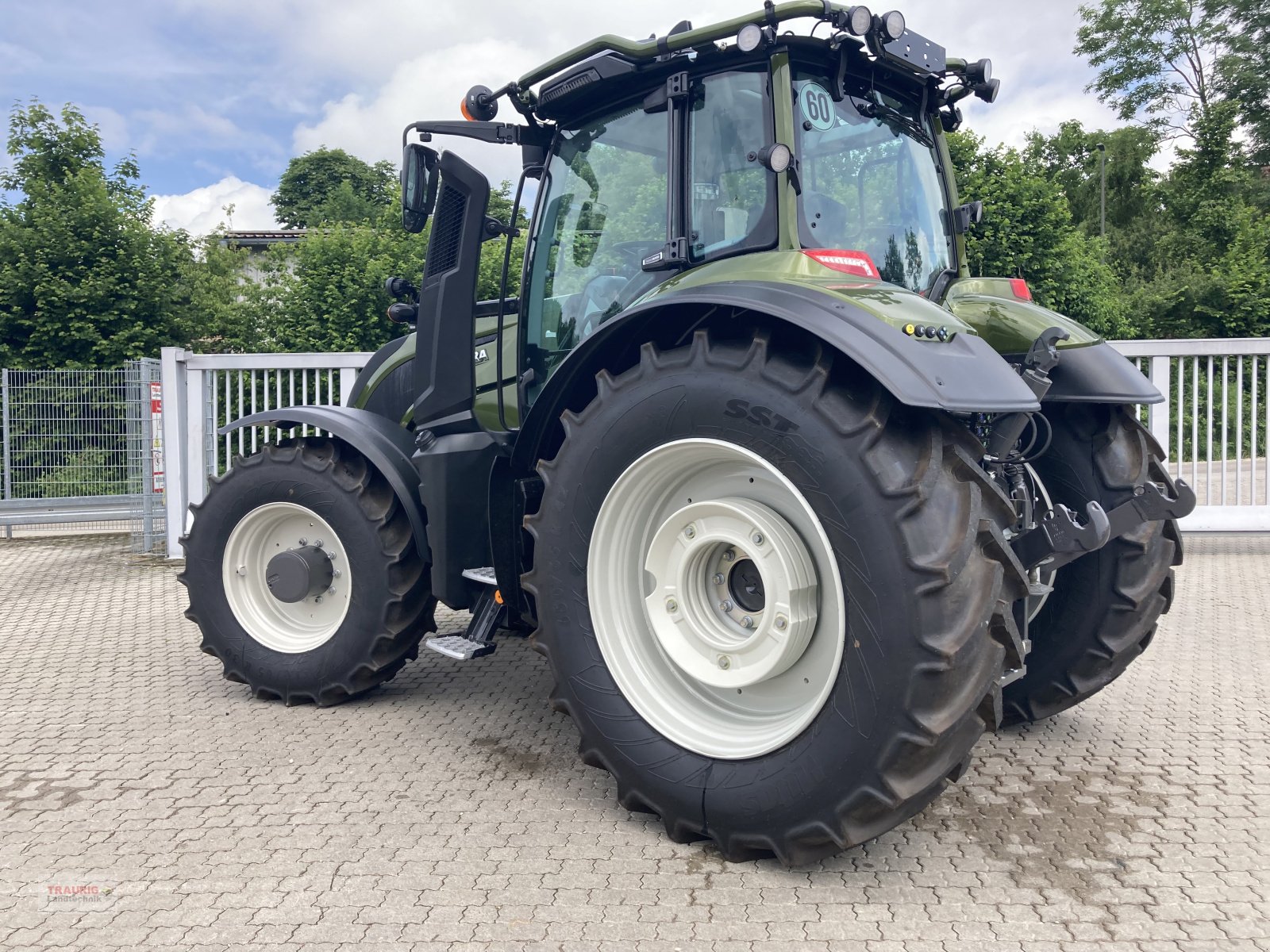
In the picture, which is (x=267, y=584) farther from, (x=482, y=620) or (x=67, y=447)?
(x=67, y=447)

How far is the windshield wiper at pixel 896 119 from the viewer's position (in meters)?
3.63

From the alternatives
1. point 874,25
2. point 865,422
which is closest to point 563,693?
point 865,422

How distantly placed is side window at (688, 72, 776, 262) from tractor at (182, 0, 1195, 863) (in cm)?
1

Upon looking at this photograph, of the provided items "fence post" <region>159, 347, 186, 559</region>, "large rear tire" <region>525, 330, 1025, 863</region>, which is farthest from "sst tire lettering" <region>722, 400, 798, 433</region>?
"fence post" <region>159, 347, 186, 559</region>

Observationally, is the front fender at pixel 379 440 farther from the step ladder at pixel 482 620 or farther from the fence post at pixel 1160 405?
the fence post at pixel 1160 405

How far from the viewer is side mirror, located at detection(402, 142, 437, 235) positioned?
13.0 ft

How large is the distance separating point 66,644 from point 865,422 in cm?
513

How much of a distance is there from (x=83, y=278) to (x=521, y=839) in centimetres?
1493

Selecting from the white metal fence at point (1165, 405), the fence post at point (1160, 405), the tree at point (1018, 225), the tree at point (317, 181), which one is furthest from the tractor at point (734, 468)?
the tree at point (317, 181)

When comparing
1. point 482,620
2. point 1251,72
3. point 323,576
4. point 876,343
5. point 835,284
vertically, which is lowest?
point 482,620

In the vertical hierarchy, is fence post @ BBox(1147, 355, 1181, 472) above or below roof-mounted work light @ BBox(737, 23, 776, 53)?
below

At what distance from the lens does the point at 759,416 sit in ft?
9.20

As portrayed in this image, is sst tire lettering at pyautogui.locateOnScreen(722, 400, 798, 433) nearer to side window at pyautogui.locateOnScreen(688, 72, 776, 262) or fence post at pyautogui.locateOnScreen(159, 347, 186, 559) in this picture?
side window at pyautogui.locateOnScreen(688, 72, 776, 262)

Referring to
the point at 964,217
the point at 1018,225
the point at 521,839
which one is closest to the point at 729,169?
the point at 964,217
